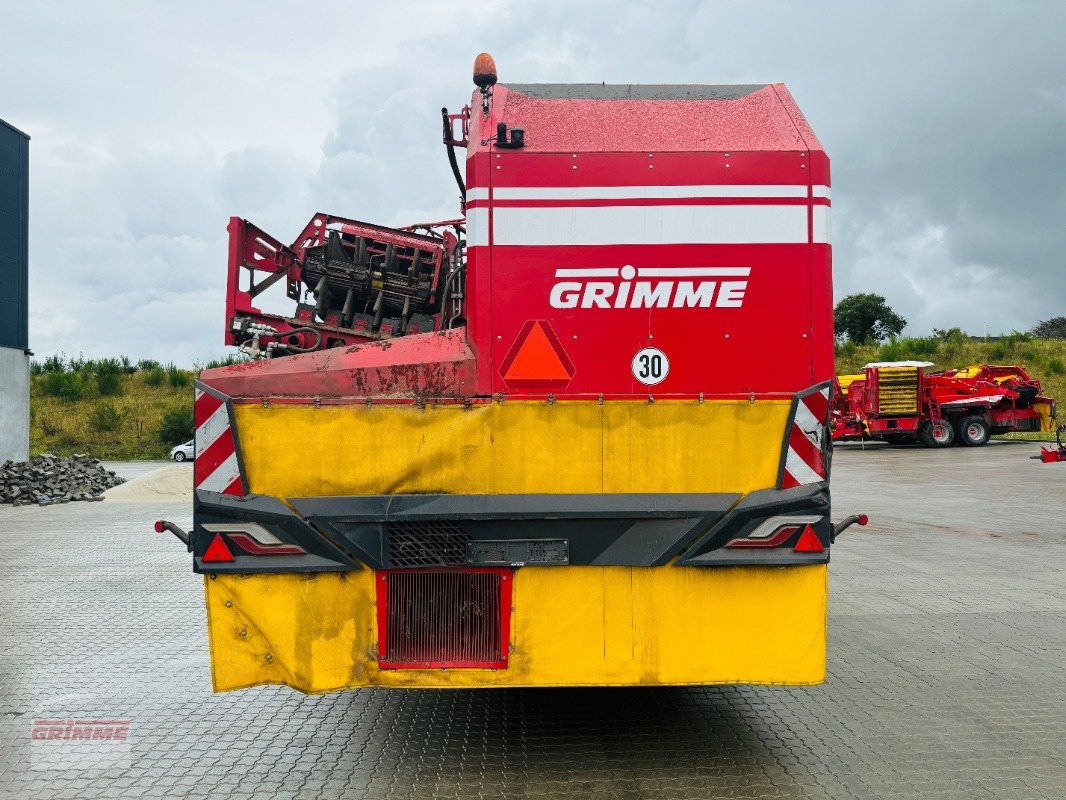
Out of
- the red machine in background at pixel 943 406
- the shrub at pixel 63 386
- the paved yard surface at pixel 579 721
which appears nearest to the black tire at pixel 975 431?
the red machine in background at pixel 943 406

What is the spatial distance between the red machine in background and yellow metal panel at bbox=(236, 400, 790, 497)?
28736 millimetres

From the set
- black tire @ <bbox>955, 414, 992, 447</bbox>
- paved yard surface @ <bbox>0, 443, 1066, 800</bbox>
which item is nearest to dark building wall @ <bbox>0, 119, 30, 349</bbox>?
paved yard surface @ <bbox>0, 443, 1066, 800</bbox>

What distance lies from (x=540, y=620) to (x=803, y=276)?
1801mm

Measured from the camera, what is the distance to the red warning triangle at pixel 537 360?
13.3 ft

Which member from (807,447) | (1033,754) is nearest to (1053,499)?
(1033,754)

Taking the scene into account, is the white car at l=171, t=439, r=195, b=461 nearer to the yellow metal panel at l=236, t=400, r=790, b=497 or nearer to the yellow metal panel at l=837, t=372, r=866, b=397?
the yellow metal panel at l=837, t=372, r=866, b=397

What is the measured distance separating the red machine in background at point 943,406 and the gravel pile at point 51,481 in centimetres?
2177

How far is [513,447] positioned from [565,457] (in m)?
0.22

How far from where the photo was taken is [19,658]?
651 centimetres

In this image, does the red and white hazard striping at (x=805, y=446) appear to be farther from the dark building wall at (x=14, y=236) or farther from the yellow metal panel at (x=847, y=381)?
the yellow metal panel at (x=847, y=381)

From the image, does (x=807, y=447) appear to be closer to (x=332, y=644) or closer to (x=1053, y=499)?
(x=332, y=644)

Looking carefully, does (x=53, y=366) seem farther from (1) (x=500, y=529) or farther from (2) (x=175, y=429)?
(1) (x=500, y=529)

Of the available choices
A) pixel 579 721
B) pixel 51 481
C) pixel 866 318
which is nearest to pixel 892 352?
pixel 866 318

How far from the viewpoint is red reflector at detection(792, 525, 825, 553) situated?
4.00 m
